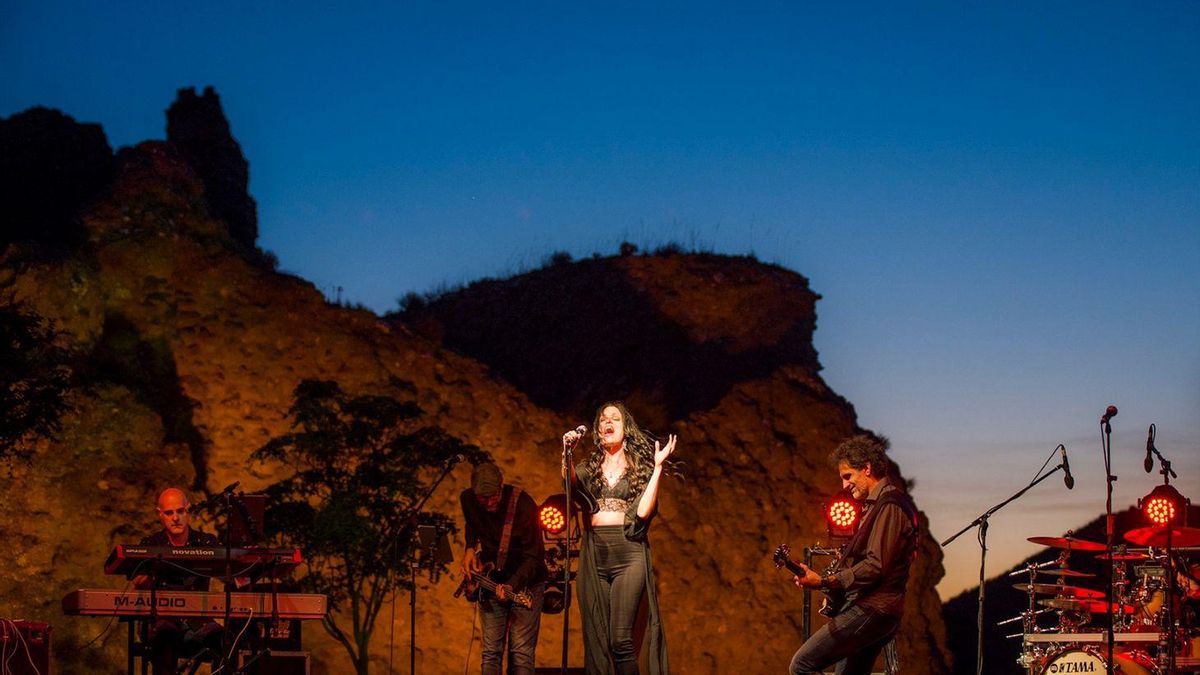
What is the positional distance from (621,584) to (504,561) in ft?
3.65

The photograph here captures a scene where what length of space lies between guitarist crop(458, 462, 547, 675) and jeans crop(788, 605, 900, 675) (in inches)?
104

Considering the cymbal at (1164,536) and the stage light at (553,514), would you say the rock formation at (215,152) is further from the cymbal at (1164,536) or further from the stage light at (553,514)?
the cymbal at (1164,536)

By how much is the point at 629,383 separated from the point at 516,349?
2.37m

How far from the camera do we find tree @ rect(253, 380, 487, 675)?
38.6 ft

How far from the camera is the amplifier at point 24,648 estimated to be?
26.0 ft

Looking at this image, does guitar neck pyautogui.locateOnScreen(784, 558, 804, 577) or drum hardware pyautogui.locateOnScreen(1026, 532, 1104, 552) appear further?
drum hardware pyautogui.locateOnScreen(1026, 532, 1104, 552)

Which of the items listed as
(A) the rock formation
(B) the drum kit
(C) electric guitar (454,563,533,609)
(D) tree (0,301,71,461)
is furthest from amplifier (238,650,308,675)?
(A) the rock formation

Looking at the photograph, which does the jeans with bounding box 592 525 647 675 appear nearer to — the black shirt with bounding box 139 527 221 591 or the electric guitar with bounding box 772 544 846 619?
the electric guitar with bounding box 772 544 846 619

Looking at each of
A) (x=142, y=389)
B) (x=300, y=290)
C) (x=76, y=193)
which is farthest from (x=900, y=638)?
(x=76, y=193)

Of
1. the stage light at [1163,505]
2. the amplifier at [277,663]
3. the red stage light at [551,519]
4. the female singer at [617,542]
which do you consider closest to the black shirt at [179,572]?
the amplifier at [277,663]

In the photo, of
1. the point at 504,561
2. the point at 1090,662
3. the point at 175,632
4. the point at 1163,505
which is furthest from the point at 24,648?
the point at 1163,505

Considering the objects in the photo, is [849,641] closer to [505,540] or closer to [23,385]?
[505,540]

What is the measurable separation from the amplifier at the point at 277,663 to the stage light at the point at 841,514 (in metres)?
3.64

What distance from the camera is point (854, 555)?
6.44 meters
